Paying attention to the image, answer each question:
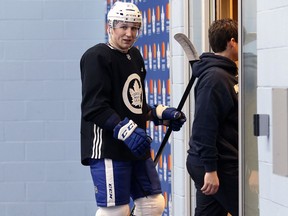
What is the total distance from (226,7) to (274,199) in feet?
6.52

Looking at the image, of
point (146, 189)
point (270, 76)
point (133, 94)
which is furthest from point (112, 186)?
point (270, 76)

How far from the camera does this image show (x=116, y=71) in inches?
232

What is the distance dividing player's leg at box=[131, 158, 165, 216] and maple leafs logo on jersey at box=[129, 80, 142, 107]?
1.15 ft

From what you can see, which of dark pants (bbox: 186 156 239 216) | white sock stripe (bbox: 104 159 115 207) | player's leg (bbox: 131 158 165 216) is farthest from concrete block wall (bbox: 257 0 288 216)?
white sock stripe (bbox: 104 159 115 207)

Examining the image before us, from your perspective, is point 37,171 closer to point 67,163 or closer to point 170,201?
point 67,163

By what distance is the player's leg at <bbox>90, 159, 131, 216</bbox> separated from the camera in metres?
5.88

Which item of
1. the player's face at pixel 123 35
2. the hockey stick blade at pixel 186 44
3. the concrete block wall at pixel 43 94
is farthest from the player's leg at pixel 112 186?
the concrete block wall at pixel 43 94

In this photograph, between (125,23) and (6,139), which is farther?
(6,139)

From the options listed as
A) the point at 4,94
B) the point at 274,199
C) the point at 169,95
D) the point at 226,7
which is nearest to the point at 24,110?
the point at 4,94

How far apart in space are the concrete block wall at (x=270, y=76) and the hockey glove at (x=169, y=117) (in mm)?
754

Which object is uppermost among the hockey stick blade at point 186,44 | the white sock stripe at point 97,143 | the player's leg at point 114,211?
the hockey stick blade at point 186,44

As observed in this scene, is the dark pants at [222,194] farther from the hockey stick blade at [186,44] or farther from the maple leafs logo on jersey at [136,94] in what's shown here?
the hockey stick blade at [186,44]

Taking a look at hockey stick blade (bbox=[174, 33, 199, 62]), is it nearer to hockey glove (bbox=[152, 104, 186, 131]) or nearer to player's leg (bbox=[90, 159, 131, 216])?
hockey glove (bbox=[152, 104, 186, 131])

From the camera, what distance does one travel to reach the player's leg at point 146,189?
6.03m
